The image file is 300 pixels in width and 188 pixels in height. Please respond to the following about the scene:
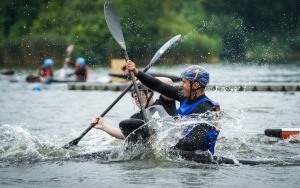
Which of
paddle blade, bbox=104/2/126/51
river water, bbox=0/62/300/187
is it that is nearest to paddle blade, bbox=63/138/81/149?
river water, bbox=0/62/300/187

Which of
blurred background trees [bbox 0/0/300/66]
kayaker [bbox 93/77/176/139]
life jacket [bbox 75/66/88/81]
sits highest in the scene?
blurred background trees [bbox 0/0/300/66]

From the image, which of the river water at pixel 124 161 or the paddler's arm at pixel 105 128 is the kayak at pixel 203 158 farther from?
the paddler's arm at pixel 105 128

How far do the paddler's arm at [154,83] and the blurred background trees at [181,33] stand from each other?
42391mm

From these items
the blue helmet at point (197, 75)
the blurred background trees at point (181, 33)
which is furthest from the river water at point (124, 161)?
the blurred background trees at point (181, 33)

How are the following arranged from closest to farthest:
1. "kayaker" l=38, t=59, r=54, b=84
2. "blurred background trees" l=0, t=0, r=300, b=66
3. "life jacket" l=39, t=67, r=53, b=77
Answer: "kayaker" l=38, t=59, r=54, b=84
"life jacket" l=39, t=67, r=53, b=77
"blurred background trees" l=0, t=0, r=300, b=66

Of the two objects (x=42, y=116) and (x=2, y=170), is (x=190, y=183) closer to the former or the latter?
(x=2, y=170)

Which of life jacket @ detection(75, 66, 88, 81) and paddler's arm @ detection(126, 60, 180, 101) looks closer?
paddler's arm @ detection(126, 60, 180, 101)

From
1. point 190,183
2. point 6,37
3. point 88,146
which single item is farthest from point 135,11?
point 190,183

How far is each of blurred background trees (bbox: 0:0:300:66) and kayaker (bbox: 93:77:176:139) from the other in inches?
1646

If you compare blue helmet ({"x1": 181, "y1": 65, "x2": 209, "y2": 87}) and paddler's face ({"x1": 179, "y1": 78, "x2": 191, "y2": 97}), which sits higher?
blue helmet ({"x1": 181, "y1": 65, "x2": 209, "y2": 87})

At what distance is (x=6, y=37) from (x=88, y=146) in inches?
2093

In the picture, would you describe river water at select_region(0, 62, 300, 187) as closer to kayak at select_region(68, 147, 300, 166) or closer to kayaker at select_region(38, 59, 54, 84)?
kayak at select_region(68, 147, 300, 166)

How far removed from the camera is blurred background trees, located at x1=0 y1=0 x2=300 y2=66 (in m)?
55.6

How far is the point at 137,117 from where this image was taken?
1040cm
